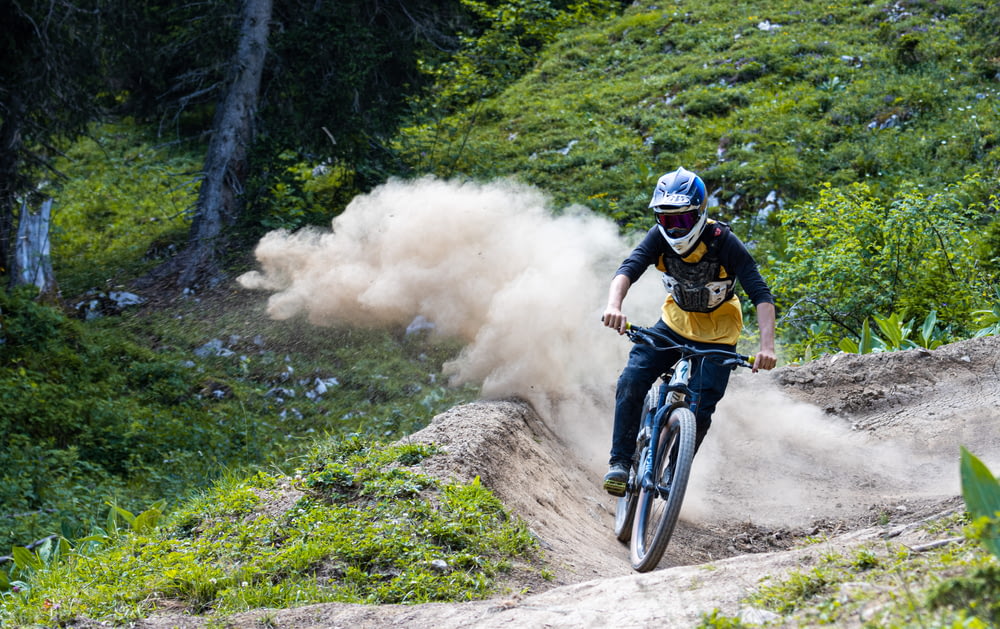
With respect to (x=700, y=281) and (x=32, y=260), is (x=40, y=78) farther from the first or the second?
(x=700, y=281)

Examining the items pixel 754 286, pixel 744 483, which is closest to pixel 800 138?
pixel 744 483

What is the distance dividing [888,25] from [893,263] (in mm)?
11256

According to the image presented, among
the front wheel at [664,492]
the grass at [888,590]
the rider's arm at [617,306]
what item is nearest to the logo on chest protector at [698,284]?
the rider's arm at [617,306]

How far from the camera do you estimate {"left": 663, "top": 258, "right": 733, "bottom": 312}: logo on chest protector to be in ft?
20.5

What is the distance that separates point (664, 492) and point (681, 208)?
190 centimetres

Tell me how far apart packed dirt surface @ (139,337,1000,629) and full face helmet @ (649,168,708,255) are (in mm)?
2158

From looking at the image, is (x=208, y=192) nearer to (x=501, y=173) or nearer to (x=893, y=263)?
(x=501, y=173)

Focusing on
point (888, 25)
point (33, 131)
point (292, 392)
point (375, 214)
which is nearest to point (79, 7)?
point (33, 131)

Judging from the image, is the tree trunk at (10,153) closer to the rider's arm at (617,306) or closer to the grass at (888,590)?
the rider's arm at (617,306)

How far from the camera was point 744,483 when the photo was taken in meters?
8.37

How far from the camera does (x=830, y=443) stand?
887 centimetres

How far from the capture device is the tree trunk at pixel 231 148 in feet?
51.2

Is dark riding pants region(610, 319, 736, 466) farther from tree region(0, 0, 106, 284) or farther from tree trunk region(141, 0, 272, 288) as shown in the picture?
tree trunk region(141, 0, 272, 288)

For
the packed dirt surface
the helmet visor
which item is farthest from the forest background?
the helmet visor
